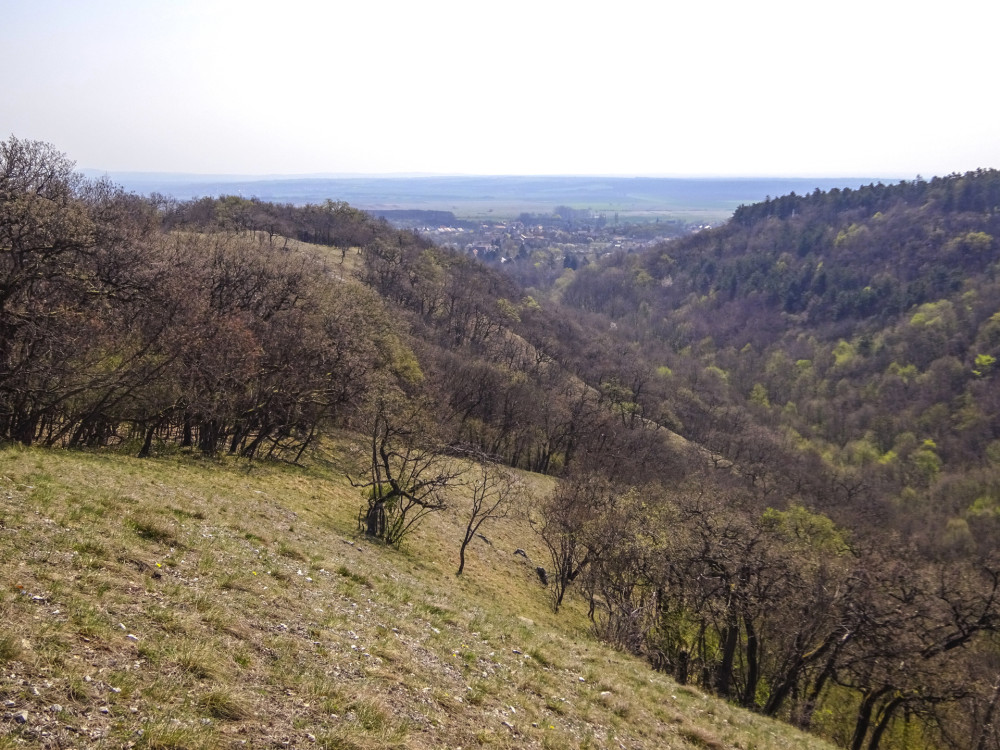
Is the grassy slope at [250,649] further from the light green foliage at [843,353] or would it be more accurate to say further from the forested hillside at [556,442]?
the light green foliage at [843,353]

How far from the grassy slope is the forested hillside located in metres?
5.19

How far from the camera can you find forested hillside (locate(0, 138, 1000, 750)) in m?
20.8

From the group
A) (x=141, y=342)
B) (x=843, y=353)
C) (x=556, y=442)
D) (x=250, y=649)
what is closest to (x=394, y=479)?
(x=141, y=342)

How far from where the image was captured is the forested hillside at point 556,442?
20812 millimetres

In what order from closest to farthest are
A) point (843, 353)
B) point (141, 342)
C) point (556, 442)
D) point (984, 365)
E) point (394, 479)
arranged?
point (141, 342)
point (394, 479)
point (556, 442)
point (984, 365)
point (843, 353)

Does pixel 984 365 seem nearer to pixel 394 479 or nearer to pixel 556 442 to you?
pixel 556 442

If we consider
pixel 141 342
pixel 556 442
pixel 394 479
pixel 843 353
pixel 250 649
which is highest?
pixel 141 342

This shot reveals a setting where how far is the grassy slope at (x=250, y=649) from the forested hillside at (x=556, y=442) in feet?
17.0

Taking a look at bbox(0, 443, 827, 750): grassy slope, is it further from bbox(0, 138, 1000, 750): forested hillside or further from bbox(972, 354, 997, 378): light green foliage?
bbox(972, 354, 997, 378): light green foliage

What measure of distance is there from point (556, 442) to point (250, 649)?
5868cm

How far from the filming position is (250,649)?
8.72 meters

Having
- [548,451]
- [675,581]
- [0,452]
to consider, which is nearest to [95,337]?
[0,452]

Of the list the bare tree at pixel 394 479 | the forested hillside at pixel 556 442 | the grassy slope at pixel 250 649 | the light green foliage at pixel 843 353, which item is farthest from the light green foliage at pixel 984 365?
the grassy slope at pixel 250 649

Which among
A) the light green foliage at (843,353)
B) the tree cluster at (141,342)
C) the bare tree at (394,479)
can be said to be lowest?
the light green foliage at (843,353)
